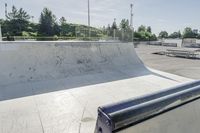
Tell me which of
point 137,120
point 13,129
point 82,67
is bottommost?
point 13,129

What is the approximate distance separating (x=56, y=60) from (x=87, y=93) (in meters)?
2.98

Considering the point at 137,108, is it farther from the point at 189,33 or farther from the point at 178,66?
the point at 189,33

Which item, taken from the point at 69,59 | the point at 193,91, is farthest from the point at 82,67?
the point at 193,91

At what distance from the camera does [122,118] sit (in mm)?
929

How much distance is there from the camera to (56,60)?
7.57 metres

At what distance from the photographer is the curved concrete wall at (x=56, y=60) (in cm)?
650

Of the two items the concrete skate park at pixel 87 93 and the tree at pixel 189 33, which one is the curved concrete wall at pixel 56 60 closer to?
the concrete skate park at pixel 87 93

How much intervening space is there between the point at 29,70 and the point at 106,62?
12.7 ft

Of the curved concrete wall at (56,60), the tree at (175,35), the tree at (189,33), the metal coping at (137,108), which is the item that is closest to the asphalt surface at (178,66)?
the curved concrete wall at (56,60)

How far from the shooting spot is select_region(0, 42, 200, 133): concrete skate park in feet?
3.48

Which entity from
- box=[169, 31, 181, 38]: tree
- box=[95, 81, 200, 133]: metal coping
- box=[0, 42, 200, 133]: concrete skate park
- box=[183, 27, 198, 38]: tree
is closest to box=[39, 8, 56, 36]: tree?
box=[0, 42, 200, 133]: concrete skate park

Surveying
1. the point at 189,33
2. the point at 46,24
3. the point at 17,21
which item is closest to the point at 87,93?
the point at 46,24

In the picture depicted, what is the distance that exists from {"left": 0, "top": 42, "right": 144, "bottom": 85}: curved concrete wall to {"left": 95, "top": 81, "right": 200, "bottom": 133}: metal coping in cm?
603

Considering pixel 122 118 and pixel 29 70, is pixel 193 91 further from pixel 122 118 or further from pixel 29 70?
pixel 29 70
